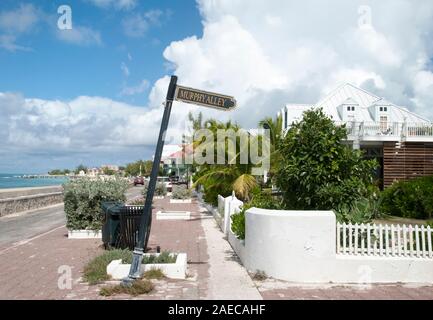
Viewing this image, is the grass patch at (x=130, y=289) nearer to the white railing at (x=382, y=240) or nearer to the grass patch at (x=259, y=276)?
the grass patch at (x=259, y=276)

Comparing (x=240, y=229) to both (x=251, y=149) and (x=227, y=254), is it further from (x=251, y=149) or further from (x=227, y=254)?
(x=251, y=149)

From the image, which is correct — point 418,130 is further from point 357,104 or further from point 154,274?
point 154,274

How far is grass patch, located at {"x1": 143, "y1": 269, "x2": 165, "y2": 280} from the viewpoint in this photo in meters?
7.26

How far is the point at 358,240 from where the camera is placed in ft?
24.9

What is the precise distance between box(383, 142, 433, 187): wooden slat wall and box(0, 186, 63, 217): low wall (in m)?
18.4

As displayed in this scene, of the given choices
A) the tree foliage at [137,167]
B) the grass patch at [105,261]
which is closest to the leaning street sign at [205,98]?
the grass patch at [105,261]

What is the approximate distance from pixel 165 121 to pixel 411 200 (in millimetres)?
13565

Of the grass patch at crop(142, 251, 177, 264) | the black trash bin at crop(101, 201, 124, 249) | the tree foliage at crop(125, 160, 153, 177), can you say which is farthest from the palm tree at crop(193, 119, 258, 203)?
the tree foliage at crop(125, 160, 153, 177)

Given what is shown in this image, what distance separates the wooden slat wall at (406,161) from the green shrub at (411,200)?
711cm

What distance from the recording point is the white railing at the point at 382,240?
7348 millimetres

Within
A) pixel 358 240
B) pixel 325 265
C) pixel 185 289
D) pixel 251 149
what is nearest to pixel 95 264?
pixel 185 289

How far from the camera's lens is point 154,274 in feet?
23.9

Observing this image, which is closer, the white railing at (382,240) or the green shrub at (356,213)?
the white railing at (382,240)
